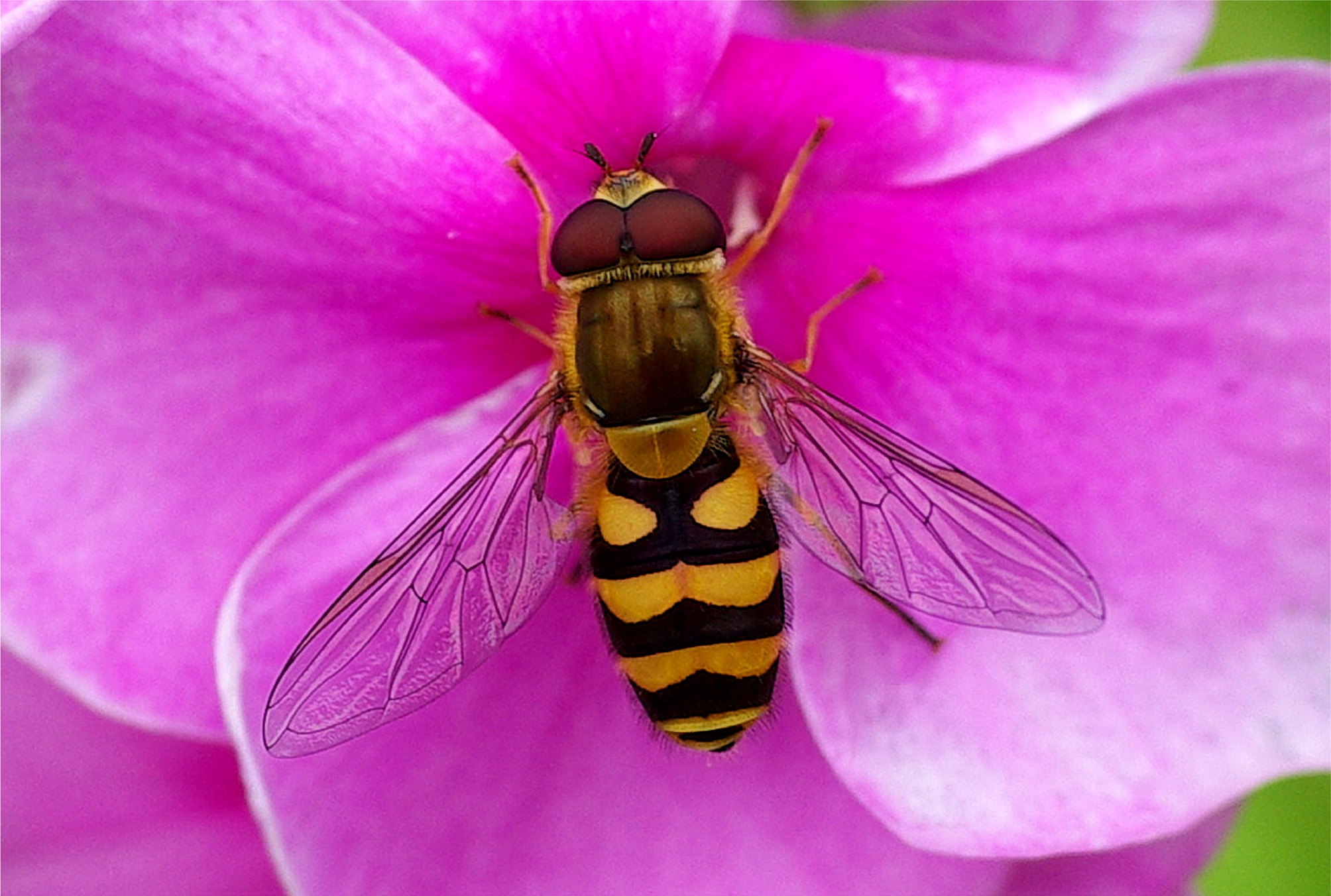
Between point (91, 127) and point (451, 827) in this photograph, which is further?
point (451, 827)

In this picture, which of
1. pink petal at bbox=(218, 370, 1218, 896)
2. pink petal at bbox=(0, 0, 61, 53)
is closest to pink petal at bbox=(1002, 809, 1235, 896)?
pink petal at bbox=(218, 370, 1218, 896)

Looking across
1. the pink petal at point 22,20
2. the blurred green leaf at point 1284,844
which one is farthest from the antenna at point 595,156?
the blurred green leaf at point 1284,844

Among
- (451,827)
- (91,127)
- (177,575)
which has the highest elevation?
(91,127)

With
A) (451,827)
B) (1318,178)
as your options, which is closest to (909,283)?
(1318,178)

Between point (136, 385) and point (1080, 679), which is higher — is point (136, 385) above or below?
above

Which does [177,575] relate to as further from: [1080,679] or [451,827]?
[1080,679]

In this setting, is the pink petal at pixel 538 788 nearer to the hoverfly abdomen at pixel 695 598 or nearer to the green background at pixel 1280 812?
the hoverfly abdomen at pixel 695 598
